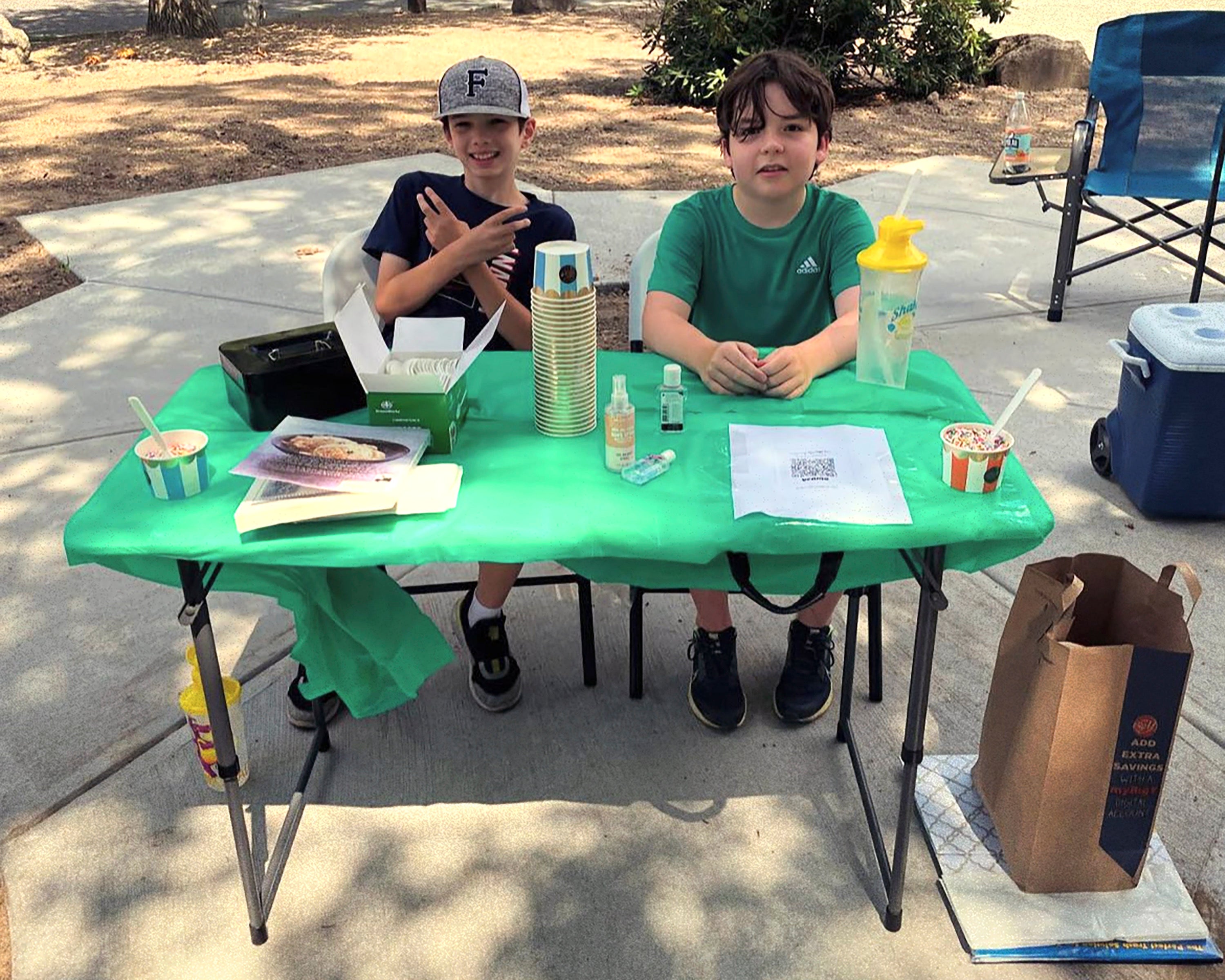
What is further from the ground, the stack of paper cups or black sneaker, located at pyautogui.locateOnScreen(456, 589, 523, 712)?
the stack of paper cups

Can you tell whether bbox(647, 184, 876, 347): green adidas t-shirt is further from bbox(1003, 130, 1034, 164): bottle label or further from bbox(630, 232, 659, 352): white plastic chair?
bbox(1003, 130, 1034, 164): bottle label

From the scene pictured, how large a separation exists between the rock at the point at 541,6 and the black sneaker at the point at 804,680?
562 inches

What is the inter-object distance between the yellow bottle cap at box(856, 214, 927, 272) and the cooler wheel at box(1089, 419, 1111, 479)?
1.94m

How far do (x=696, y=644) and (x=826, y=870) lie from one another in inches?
24.1

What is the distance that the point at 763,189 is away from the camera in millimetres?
2549

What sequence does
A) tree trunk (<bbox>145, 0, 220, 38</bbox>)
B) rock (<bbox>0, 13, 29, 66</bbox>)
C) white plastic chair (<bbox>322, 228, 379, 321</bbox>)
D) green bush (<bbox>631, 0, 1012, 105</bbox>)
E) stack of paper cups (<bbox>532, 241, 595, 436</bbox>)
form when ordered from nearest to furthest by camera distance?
stack of paper cups (<bbox>532, 241, 595, 436</bbox>), white plastic chair (<bbox>322, 228, 379, 321</bbox>), green bush (<bbox>631, 0, 1012, 105</bbox>), rock (<bbox>0, 13, 29, 66</bbox>), tree trunk (<bbox>145, 0, 220, 38</bbox>)

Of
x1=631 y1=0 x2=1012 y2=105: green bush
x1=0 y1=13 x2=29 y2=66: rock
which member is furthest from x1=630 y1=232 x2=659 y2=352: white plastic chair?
x1=0 y1=13 x2=29 y2=66: rock

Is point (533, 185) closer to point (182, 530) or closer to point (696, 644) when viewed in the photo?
point (696, 644)

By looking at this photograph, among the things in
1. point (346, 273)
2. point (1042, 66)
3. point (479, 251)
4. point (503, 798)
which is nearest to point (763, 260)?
point (479, 251)

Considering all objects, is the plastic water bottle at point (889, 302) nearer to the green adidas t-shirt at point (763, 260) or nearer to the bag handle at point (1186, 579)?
the green adidas t-shirt at point (763, 260)

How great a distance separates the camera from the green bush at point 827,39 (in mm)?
9086

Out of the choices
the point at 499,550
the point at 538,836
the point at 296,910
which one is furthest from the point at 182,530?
the point at 538,836

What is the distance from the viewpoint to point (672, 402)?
2.14 m

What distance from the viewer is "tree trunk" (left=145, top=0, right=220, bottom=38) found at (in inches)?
504
